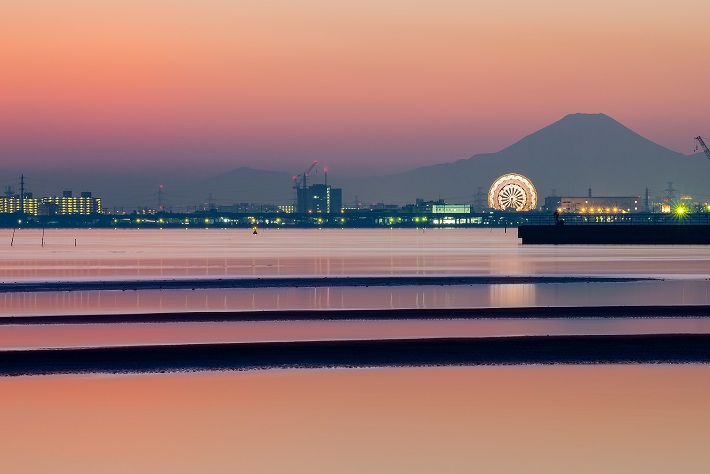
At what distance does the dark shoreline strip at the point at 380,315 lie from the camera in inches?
1298

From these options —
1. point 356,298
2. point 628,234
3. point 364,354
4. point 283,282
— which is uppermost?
point 628,234

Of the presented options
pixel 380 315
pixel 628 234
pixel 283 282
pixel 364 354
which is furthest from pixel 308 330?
pixel 628 234

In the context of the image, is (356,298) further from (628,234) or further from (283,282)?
(628,234)

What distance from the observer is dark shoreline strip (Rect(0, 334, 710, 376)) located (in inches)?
882

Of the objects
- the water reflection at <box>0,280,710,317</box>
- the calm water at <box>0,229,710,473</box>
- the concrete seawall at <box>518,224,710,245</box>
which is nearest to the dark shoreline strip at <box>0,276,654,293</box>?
the water reflection at <box>0,280,710,317</box>

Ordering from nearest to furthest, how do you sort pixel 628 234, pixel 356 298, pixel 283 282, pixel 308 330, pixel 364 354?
pixel 364 354 < pixel 308 330 < pixel 356 298 < pixel 283 282 < pixel 628 234

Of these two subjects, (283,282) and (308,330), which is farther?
(283,282)

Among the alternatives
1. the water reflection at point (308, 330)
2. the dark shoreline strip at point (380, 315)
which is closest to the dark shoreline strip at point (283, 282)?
the dark shoreline strip at point (380, 315)

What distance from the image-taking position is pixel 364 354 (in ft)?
78.3

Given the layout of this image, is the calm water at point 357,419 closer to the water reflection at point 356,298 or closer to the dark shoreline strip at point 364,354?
the dark shoreline strip at point 364,354

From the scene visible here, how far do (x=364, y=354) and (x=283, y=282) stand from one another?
3160 centimetres

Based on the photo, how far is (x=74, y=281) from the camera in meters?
57.0

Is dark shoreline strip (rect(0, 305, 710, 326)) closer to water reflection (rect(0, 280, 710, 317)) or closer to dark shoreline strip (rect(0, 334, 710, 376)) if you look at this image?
water reflection (rect(0, 280, 710, 317))

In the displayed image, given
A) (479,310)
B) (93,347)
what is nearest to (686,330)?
(479,310)
